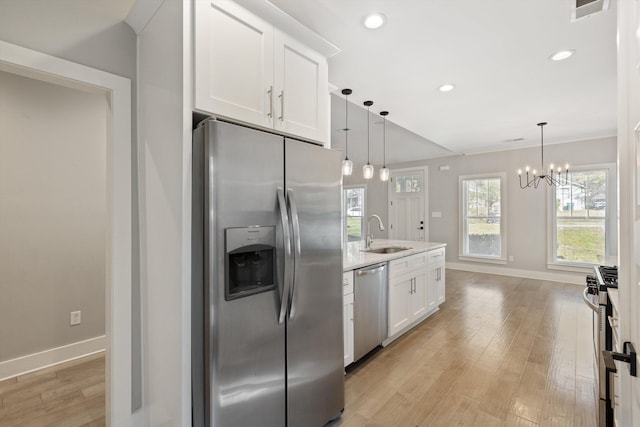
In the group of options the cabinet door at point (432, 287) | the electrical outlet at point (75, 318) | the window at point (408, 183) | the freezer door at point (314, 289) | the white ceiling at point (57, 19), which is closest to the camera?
the white ceiling at point (57, 19)

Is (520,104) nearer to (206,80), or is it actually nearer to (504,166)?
(504,166)

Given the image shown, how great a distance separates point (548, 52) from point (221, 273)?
9.81ft

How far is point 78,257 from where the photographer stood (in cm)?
272

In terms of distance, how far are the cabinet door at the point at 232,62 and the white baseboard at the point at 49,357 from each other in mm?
2764

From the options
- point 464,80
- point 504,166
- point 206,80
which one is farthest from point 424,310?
point 504,166

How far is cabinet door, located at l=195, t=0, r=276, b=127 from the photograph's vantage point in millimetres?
1322

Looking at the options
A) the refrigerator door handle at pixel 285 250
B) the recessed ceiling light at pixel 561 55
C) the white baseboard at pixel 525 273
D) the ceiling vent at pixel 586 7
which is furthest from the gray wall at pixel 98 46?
the white baseboard at pixel 525 273

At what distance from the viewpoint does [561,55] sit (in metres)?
2.41

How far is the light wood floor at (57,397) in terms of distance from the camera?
75.3 inches

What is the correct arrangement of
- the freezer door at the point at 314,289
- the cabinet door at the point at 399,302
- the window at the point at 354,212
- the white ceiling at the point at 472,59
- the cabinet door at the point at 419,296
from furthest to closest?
the window at the point at 354,212 → the cabinet door at the point at 419,296 → the cabinet door at the point at 399,302 → the white ceiling at the point at 472,59 → the freezer door at the point at 314,289

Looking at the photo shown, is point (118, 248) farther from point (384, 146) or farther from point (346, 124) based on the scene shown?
point (384, 146)

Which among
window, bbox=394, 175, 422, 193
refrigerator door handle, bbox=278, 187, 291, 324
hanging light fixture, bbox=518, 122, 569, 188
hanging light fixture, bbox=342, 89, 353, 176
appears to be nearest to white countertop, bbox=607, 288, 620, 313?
refrigerator door handle, bbox=278, 187, 291, 324

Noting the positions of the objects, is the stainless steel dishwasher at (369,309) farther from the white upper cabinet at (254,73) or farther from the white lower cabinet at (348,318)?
the white upper cabinet at (254,73)

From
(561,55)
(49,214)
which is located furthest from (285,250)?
(561,55)
